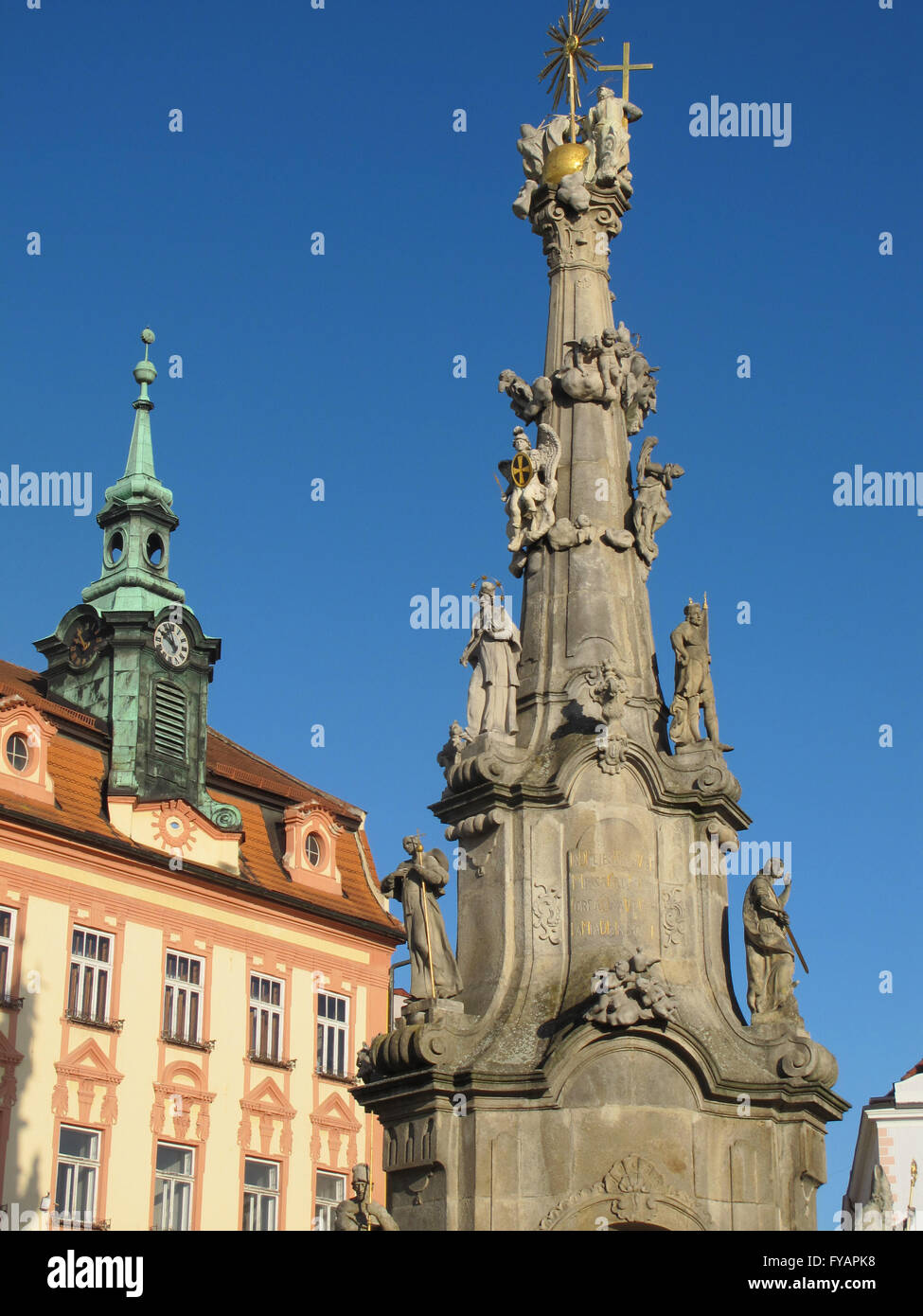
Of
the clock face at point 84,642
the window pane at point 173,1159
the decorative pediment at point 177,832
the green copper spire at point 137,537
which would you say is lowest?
the window pane at point 173,1159

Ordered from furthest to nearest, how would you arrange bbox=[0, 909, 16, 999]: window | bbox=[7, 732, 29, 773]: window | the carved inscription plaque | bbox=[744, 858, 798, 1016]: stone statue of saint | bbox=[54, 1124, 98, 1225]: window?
bbox=[7, 732, 29, 773]: window → bbox=[0, 909, 16, 999]: window → bbox=[54, 1124, 98, 1225]: window → bbox=[744, 858, 798, 1016]: stone statue of saint → the carved inscription plaque

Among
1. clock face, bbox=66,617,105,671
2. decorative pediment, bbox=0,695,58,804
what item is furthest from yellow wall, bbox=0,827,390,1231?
clock face, bbox=66,617,105,671

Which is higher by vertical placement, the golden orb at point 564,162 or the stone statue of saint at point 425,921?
the golden orb at point 564,162

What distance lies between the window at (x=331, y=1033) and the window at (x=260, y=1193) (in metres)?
2.17

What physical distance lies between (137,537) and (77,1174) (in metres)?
12.5

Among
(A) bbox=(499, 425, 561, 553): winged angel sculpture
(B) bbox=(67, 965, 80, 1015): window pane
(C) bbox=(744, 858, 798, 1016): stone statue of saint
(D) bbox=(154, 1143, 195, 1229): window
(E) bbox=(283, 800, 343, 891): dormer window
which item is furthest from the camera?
(E) bbox=(283, 800, 343, 891): dormer window

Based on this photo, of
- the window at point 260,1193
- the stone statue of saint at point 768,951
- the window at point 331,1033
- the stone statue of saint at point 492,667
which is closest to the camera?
the stone statue of saint at point 768,951

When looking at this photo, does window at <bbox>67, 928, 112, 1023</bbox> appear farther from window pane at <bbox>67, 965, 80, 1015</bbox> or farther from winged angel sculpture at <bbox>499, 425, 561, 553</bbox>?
winged angel sculpture at <bbox>499, 425, 561, 553</bbox>

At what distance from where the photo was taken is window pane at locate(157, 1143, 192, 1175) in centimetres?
3117

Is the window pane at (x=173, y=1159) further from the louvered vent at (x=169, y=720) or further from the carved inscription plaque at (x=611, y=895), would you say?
the carved inscription plaque at (x=611, y=895)

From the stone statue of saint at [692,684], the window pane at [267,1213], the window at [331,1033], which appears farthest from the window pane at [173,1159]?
the stone statue of saint at [692,684]

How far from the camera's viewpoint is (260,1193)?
107 ft

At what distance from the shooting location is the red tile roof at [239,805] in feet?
105

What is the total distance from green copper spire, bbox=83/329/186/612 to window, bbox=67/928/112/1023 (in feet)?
22.7
